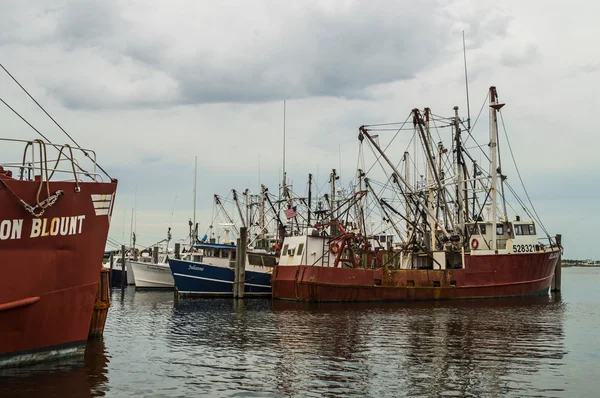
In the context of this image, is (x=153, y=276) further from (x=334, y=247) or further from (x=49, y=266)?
(x=49, y=266)

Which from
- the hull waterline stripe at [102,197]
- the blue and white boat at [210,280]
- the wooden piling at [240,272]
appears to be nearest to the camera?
the hull waterline stripe at [102,197]

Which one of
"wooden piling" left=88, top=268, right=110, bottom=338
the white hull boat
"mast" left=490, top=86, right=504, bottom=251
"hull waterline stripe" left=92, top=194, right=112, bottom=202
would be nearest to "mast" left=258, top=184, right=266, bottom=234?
the white hull boat

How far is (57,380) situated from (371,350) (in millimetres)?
8934

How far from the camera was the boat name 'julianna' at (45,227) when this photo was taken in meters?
12.7

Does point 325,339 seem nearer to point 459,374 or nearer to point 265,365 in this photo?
point 265,365

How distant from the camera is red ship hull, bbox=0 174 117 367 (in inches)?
504

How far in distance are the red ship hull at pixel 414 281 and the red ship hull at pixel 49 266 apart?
20.9 m

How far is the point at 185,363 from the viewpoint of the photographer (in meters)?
15.9

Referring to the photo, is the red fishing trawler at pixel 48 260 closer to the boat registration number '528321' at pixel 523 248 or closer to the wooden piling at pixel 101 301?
the wooden piling at pixel 101 301

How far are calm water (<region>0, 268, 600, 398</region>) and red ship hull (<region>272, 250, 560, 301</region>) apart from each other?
515 centimetres

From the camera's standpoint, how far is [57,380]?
12953mm

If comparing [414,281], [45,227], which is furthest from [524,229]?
[45,227]

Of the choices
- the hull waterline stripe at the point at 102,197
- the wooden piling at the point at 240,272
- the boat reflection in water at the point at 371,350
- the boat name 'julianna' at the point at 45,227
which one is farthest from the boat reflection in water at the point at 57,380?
the wooden piling at the point at 240,272

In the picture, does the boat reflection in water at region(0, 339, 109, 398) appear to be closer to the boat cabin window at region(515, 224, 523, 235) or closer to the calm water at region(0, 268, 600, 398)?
the calm water at region(0, 268, 600, 398)
